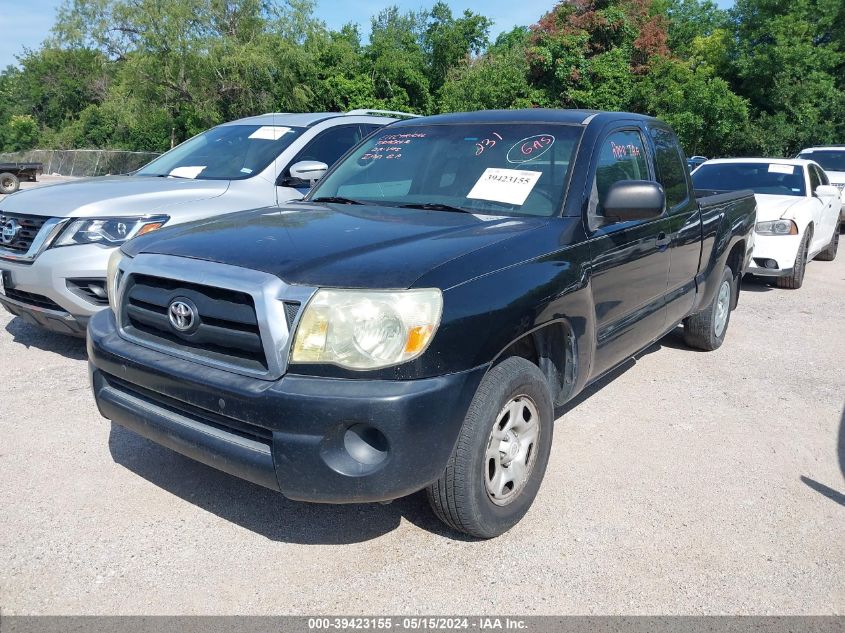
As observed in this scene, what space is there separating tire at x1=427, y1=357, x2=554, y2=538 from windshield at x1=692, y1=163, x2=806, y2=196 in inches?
289

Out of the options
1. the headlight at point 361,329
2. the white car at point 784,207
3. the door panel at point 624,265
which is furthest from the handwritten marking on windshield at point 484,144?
the white car at point 784,207

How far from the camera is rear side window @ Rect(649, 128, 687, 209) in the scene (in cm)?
472

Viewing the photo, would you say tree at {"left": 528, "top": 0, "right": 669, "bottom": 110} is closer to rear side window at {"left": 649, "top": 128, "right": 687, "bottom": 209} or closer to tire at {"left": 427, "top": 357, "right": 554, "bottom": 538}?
rear side window at {"left": 649, "top": 128, "right": 687, "bottom": 209}

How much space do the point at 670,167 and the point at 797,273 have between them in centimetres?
474

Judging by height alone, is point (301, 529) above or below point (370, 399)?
below

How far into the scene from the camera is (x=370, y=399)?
250 centimetres

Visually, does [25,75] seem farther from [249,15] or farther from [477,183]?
[477,183]

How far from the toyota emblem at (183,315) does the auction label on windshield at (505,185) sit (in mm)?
1607

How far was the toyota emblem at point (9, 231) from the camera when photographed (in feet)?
16.9

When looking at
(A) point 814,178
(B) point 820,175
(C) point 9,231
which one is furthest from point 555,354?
(B) point 820,175

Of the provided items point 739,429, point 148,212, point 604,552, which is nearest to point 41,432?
point 148,212

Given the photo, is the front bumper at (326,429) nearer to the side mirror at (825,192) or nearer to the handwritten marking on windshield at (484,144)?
the handwritten marking on windshield at (484,144)

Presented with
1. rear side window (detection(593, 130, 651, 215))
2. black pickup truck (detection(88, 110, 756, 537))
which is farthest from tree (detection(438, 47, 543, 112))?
black pickup truck (detection(88, 110, 756, 537))

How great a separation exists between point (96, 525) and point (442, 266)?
1954 millimetres
